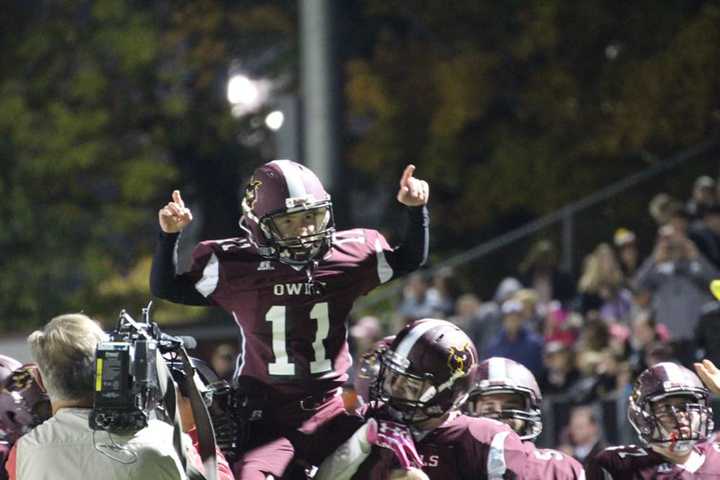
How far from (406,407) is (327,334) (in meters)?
0.55

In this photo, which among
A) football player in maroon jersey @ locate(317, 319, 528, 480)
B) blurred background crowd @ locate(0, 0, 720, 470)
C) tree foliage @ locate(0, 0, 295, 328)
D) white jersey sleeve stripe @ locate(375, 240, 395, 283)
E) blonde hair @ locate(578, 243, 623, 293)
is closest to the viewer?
football player in maroon jersey @ locate(317, 319, 528, 480)

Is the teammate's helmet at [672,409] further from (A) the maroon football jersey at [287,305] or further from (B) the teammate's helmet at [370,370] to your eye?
(A) the maroon football jersey at [287,305]

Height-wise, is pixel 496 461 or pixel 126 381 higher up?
pixel 126 381

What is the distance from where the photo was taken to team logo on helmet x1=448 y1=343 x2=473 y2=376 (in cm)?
613

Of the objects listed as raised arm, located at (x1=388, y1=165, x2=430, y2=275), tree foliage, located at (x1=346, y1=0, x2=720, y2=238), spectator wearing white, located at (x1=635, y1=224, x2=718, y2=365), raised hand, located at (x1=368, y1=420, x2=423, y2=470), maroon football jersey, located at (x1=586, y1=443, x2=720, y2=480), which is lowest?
maroon football jersey, located at (x1=586, y1=443, x2=720, y2=480)

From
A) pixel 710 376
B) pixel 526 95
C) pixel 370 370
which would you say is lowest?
pixel 710 376

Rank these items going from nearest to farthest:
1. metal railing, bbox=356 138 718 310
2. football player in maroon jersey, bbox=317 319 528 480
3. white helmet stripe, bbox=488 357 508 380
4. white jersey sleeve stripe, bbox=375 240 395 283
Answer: football player in maroon jersey, bbox=317 319 528 480 → white jersey sleeve stripe, bbox=375 240 395 283 → white helmet stripe, bbox=488 357 508 380 → metal railing, bbox=356 138 718 310

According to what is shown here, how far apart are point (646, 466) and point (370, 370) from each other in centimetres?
137

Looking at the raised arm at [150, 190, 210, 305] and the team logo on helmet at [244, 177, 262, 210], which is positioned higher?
the team logo on helmet at [244, 177, 262, 210]

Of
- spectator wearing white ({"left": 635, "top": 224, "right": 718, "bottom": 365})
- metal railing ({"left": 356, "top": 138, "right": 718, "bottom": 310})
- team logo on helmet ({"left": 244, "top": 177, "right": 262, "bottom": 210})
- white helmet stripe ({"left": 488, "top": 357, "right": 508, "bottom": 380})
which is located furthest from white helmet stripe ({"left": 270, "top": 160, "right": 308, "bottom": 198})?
metal railing ({"left": 356, "top": 138, "right": 718, "bottom": 310})

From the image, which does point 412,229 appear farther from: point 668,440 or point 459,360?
point 668,440

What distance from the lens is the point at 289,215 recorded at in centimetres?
640

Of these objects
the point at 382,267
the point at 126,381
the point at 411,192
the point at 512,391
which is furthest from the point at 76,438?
the point at 512,391

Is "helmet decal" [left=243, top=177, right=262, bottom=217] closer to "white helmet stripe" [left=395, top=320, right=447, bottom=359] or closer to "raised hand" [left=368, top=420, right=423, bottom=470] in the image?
"white helmet stripe" [left=395, top=320, right=447, bottom=359]
